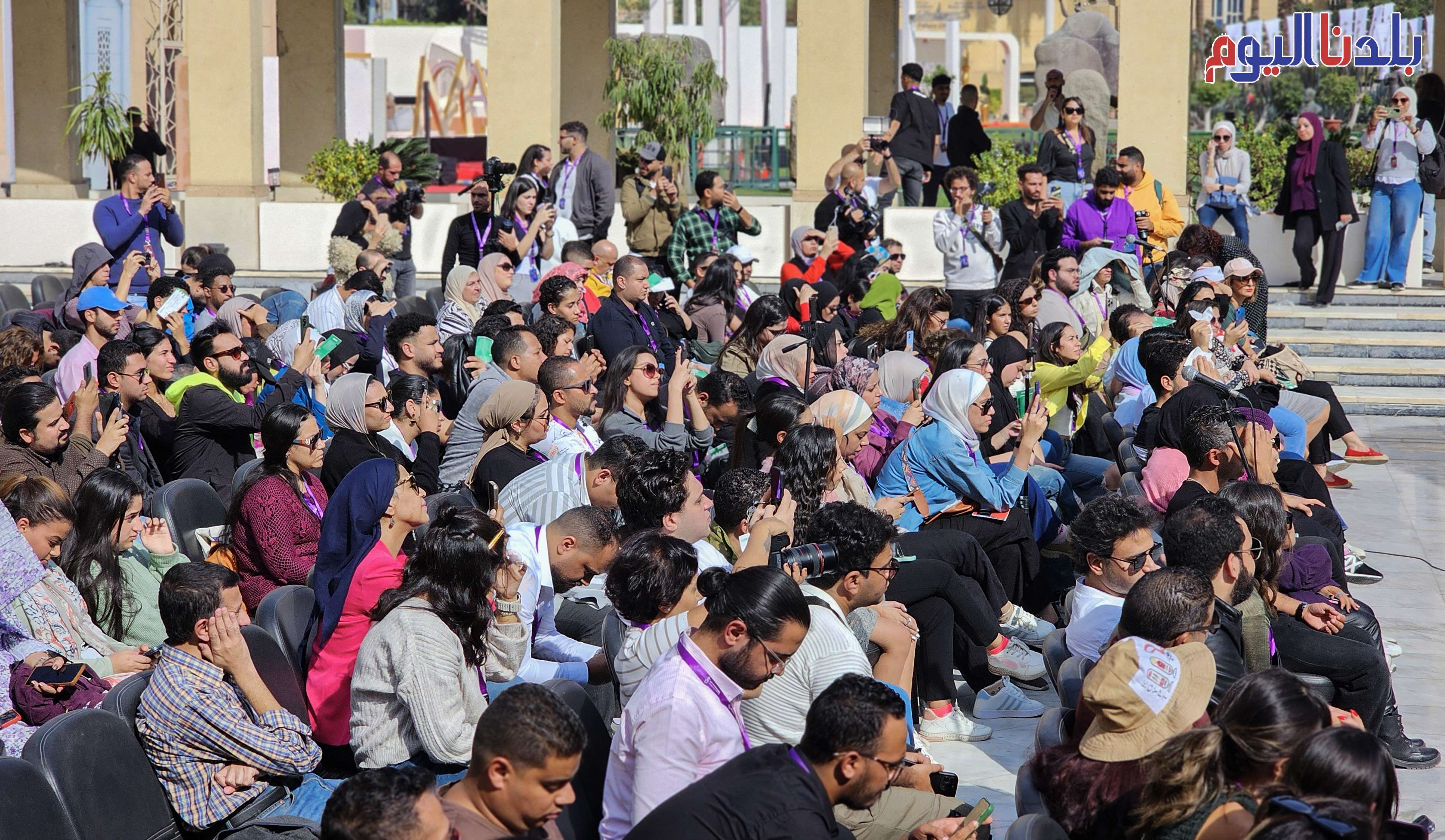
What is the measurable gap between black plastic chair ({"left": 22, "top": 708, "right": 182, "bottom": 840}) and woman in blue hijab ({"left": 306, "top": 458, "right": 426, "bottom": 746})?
616 mm

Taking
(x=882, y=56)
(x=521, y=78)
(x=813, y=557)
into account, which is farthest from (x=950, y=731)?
(x=882, y=56)

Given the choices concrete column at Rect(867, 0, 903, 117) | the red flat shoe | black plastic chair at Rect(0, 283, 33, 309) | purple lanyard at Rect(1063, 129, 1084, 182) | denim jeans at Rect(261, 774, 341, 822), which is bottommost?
denim jeans at Rect(261, 774, 341, 822)

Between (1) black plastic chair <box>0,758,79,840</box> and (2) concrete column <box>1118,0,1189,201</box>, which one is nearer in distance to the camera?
(1) black plastic chair <box>0,758,79,840</box>

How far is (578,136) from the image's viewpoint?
39.3ft

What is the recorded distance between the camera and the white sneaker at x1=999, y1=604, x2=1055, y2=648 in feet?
22.1

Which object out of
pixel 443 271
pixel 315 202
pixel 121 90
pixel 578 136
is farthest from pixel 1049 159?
pixel 121 90

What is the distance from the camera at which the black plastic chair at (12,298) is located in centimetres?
1183

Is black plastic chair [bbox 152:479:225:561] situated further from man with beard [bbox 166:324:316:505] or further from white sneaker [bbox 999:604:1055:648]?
white sneaker [bbox 999:604:1055:648]

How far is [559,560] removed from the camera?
5.04 metres

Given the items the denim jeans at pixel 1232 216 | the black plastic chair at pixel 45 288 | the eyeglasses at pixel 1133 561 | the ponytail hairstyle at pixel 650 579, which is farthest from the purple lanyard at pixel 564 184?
the ponytail hairstyle at pixel 650 579

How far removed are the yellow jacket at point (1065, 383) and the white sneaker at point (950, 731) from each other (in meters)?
2.65

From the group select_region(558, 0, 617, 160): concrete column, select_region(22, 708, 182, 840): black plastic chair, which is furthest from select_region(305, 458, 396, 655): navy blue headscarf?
select_region(558, 0, 617, 160): concrete column

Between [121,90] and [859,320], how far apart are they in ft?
60.7

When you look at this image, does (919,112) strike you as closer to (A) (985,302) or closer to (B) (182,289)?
(A) (985,302)
